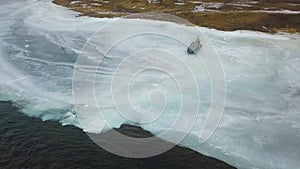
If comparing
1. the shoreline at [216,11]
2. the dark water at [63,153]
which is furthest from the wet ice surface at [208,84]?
the shoreline at [216,11]

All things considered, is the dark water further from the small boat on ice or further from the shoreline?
the shoreline

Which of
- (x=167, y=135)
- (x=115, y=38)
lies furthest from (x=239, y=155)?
(x=115, y=38)

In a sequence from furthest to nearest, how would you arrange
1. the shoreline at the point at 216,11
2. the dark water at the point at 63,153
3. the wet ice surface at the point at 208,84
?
the shoreline at the point at 216,11 < the wet ice surface at the point at 208,84 < the dark water at the point at 63,153

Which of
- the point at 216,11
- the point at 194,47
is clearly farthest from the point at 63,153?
the point at 216,11

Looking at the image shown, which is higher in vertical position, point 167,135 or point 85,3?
point 85,3

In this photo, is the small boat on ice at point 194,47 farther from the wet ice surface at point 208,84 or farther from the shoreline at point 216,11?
the shoreline at point 216,11

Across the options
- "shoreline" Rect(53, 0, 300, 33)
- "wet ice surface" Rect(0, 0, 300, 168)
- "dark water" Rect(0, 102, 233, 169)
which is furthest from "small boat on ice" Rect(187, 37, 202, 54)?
"dark water" Rect(0, 102, 233, 169)

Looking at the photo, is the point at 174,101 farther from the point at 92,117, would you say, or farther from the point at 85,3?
the point at 85,3
